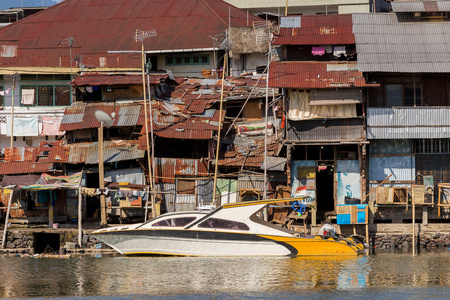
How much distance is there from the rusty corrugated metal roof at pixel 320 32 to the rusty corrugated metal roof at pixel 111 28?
8.09m

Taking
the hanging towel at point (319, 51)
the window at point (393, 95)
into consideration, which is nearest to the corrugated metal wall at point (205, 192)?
the hanging towel at point (319, 51)

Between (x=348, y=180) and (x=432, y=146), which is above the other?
(x=432, y=146)

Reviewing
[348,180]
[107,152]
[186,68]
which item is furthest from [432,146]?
[186,68]

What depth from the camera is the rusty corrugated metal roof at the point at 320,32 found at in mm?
42344

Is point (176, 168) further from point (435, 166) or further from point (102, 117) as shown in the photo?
point (435, 166)

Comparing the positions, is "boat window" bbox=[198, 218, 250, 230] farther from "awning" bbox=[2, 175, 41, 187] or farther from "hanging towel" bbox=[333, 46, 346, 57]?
"hanging towel" bbox=[333, 46, 346, 57]

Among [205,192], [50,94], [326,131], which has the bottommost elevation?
[205,192]

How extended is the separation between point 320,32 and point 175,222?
511 inches

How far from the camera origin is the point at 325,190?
43438 mm

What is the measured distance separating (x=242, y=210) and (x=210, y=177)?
257 inches

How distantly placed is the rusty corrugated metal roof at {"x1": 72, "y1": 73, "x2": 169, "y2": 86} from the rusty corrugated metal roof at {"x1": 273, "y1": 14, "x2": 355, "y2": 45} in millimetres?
7228

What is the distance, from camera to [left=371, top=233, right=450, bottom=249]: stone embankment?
40094mm

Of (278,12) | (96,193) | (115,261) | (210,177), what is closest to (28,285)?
(115,261)

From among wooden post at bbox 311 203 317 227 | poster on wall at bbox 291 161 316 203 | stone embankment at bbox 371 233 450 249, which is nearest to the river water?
stone embankment at bbox 371 233 450 249
